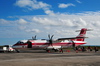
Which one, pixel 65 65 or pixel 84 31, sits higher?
pixel 84 31

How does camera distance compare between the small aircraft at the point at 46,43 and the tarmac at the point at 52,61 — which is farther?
the small aircraft at the point at 46,43

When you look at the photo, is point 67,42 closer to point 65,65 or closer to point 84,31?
point 84,31

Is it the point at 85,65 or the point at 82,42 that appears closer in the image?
the point at 85,65

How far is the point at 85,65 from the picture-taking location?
14656mm

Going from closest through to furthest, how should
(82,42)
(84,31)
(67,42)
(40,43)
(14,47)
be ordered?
(14,47)
(40,43)
(67,42)
(82,42)
(84,31)

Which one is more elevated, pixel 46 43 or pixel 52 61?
pixel 46 43

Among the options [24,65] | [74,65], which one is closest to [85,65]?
[74,65]

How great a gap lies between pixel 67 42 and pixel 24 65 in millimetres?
34043

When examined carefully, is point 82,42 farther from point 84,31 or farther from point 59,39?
point 59,39

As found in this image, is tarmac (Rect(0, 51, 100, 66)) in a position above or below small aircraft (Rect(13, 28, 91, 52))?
below

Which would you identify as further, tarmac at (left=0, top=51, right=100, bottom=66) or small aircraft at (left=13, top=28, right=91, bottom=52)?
A: small aircraft at (left=13, top=28, right=91, bottom=52)

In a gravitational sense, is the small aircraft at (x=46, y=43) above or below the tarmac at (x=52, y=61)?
above

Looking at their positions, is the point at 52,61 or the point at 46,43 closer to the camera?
the point at 52,61

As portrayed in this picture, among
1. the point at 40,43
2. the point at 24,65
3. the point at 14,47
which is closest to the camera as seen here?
the point at 24,65
